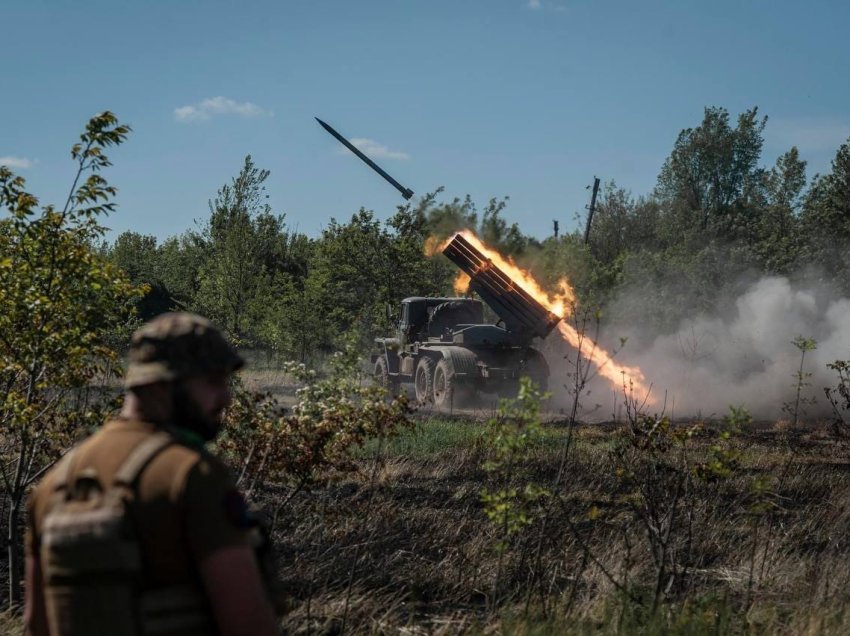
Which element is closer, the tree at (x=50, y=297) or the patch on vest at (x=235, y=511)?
the patch on vest at (x=235, y=511)

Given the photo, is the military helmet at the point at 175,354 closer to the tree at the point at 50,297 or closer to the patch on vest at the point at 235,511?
the patch on vest at the point at 235,511

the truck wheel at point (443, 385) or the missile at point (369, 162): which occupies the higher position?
the missile at point (369, 162)

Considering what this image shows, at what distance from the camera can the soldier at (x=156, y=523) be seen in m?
2.02

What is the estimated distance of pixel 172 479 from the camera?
2.03 meters

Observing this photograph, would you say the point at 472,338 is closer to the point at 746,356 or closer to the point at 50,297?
the point at 746,356

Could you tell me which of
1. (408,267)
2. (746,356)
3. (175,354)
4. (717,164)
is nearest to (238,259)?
(408,267)

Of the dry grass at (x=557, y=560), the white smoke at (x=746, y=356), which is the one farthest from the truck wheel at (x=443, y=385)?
the dry grass at (x=557, y=560)

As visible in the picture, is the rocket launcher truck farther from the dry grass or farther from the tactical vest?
the tactical vest

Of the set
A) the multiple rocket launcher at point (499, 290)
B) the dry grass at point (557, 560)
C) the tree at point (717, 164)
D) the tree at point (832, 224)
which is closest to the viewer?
the dry grass at point (557, 560)

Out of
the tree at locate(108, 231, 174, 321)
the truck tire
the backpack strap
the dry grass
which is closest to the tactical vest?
the backpack strap

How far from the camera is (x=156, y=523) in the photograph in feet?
6.70

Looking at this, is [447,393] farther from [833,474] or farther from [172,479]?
[172,479]

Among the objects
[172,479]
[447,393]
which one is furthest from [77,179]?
[447,393]

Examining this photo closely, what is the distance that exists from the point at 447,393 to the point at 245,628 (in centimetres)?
1875
